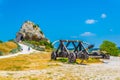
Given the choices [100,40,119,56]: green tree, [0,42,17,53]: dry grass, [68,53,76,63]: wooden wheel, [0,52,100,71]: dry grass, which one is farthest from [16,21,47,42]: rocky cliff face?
[68,53,76,63]: wooden wheel

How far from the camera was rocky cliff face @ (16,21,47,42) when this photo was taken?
500ft

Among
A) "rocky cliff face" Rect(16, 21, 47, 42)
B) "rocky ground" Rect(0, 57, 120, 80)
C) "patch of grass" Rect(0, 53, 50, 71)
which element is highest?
"rocky cliff face" Rect(16, 21, 47, 42)

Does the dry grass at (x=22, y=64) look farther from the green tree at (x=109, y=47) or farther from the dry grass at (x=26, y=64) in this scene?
the green tree at (x=109, y=47)

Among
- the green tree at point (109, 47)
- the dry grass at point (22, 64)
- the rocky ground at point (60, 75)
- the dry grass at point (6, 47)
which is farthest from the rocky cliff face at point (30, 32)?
the rocky ground at point (60, 75)

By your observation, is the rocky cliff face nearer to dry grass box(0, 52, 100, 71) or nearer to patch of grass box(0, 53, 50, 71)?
dry grass box(0, 52, 100, 71)

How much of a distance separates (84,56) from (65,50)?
16.0 feet

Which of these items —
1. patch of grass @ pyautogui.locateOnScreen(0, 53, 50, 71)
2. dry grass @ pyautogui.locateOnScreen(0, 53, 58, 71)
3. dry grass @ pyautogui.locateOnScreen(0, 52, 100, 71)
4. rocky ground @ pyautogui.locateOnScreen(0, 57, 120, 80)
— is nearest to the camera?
rocky ground @ pyautogui.locateOnScreen(0, 57, 120, 80)

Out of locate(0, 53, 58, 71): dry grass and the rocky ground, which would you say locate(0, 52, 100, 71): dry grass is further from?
the rocky ground

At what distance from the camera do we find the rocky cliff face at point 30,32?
152250mm

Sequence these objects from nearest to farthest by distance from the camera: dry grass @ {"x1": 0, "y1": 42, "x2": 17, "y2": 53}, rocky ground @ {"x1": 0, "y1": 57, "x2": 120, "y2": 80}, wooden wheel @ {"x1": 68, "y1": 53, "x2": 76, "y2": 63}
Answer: rocky ground @ {"x1": 0, "y1": 57, "x2": 120, "y2": 80} → wooden wheel @ {"x1": 68, "y1": 53, "x2": 76, "y2": 63} → dry grass @ {"x1": 0, "y1": 42, "x2": 17, "y2": 53}

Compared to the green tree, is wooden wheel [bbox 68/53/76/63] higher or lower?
lower

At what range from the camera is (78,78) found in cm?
2972

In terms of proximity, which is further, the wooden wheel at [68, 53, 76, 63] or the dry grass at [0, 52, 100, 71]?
the wooden wheel at [68, 53, 76, 63]

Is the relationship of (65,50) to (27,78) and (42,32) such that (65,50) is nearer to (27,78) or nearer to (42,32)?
(27,78)
